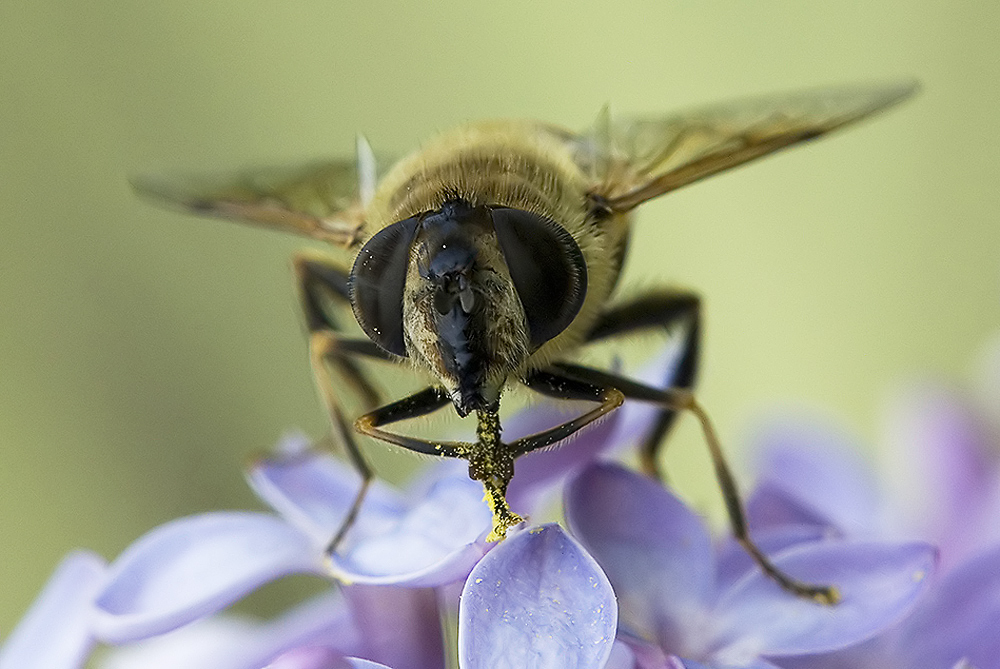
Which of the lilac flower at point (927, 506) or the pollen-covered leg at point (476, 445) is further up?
the pollen-covered leg at point (476, 445)

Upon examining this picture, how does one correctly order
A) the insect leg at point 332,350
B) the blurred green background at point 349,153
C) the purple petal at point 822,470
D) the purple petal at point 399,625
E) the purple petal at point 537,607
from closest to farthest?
1. the purple petal at point 537,607
2. the purple petal at point 399,625
3. the insect leg at point 332,350
4. the purple petal at point 822,470
5. the blurred green background at point 349,153

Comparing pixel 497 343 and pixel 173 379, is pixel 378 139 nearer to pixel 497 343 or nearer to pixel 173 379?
pixel 173 379

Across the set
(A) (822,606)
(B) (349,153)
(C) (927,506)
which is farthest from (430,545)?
(B) (349,153)

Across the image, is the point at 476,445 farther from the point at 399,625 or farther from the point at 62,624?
the point at 62,624

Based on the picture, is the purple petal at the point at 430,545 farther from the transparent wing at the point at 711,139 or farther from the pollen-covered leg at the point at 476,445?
the transparent wing at the point at 711,139

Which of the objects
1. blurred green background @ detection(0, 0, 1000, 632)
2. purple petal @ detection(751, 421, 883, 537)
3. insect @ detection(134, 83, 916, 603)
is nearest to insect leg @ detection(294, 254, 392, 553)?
insect @ detection(134, 83, 916, 603)

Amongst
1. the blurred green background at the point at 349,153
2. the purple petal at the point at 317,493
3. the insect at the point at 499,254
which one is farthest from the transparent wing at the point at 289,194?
the blurred green background at the point at 349,153
